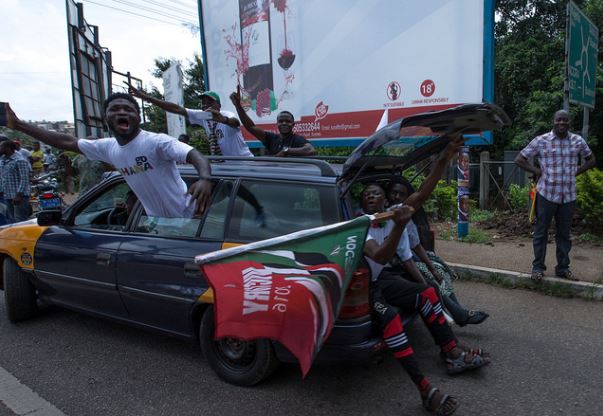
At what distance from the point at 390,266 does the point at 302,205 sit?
91 centimetres

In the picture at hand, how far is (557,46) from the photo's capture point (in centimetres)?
1479

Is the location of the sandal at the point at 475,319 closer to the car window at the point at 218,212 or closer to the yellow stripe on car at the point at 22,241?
the car window at the point at 218,212

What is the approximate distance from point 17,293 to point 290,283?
3.22 m

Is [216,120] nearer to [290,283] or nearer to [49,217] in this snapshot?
[49,217]

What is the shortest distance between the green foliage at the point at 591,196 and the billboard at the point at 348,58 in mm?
1958

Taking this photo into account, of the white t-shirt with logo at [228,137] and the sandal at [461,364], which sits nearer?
the sandal at [461,364]

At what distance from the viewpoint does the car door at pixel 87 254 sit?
3.56 m

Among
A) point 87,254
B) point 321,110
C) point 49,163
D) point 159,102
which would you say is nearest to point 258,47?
point 321,110

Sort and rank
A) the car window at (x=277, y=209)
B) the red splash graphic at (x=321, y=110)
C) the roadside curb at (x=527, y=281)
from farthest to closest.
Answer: the red splash graphic at (x=321, y=110), the roadside curb at (x=527, y=281), the car window at (x=277, y=209)

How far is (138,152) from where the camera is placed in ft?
10.9

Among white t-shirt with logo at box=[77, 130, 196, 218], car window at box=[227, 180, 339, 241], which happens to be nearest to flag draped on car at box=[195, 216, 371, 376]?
car window at box=[227, 180, 339, 241]

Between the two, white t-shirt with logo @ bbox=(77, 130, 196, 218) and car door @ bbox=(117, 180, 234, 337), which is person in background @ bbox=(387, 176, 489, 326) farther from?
white t-shirt with logo @ bbox=(77, 130, 196, 218)

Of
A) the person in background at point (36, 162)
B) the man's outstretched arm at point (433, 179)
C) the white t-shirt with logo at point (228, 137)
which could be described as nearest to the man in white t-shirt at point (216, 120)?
the white t-shirt with logo at point (228, 137)

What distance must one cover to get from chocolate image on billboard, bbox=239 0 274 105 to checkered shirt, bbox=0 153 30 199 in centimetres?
422
